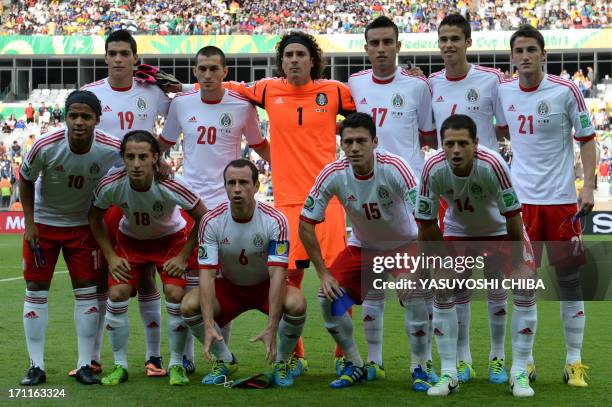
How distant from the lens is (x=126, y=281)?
7176mm

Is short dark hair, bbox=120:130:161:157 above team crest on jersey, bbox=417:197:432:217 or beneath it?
above

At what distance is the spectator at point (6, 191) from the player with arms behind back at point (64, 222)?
22.5 meters

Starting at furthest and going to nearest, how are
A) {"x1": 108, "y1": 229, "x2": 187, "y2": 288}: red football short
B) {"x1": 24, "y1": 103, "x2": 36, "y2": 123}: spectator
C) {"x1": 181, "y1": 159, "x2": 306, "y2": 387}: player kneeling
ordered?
{"x1": 24, "y1": 103, "x2": 36, "y2": 123}: spectator, {"x1": 108, "y1": 229, "x2": 187, "y2": 288}: red football short, {"x1": 181, "y1": 159, "x2": 306, "y2": 387}: player kneeling

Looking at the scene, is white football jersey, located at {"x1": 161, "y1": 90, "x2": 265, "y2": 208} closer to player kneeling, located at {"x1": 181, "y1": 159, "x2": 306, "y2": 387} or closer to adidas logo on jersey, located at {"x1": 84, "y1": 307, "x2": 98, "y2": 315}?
player kneeling, located at {"x1": 181, "y1": 159, "x2": 306, "y2": 387}

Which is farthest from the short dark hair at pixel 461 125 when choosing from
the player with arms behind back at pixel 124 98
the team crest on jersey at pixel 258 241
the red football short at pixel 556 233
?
the player with arms behind back at pixel 124 98

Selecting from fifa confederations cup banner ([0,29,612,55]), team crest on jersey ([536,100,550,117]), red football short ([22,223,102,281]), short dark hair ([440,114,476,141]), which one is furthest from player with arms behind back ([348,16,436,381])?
fifa confederations cup banner ([0,29,612,55])

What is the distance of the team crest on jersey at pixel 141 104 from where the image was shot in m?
8.01

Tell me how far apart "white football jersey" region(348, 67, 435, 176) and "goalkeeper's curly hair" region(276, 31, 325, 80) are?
0.46m

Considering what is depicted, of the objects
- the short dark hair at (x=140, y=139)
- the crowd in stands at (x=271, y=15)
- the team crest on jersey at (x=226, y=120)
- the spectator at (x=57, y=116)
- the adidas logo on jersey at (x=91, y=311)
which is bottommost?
the adidas logo on jersey at (x=91, y=311)

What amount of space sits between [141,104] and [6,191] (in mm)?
22138

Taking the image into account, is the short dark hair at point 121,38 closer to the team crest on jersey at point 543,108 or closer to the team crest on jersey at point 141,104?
the team crest on jersey at point 141,104

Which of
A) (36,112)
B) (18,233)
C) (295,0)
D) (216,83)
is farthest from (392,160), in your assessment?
(295,0)

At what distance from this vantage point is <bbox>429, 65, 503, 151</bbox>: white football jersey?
7672 mm

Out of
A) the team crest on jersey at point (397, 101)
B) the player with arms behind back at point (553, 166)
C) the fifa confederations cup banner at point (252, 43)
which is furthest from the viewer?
the fifa confederations cup banner at point (252, 43)
